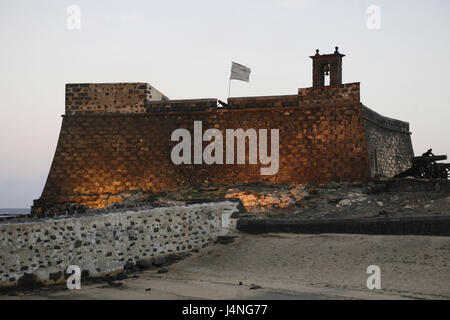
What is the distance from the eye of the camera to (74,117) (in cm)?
2578

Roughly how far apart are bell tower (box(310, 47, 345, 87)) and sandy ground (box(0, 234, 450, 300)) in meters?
10.5

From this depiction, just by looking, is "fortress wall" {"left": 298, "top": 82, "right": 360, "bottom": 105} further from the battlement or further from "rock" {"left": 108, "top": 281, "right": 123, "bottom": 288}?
"rock" {"left": 108, "top": 281, "right": 123, "bottom": 288}

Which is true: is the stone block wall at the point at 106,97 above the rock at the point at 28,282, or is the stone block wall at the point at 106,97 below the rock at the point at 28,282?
above

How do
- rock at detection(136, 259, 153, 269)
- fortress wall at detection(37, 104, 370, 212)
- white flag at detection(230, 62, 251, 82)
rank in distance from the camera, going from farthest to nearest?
1. white flag at detection(230, 62, 251, 82)
2. fortress wall at detection(37, 104, 370, 212)
3. rock at detection(136, 259, 153, 269)

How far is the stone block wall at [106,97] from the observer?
25578 mm

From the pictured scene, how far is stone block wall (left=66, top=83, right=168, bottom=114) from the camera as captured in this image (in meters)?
25.6

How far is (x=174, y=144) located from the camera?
25125mm

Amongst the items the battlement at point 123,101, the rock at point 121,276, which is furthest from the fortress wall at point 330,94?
the rock at point 121,276

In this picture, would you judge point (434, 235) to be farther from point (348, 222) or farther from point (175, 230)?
point (175, 230)

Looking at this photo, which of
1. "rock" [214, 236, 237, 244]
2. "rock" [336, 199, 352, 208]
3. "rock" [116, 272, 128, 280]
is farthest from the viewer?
"rock" [336, 199, 352, 208]

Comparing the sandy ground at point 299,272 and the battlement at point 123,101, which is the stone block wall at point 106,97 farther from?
the sandy ground at point 299,272

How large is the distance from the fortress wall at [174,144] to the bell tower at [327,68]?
3.89 ft

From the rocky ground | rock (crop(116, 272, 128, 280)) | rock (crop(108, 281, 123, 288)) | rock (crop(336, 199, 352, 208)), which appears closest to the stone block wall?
the rocky ground
